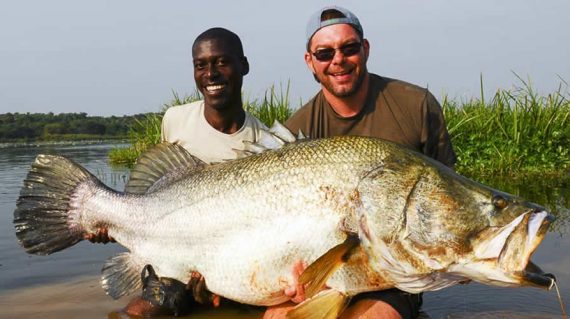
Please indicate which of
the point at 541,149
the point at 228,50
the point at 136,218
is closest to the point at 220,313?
the point at 136,218

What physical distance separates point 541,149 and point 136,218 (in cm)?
876

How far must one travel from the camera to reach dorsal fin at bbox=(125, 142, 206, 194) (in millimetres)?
3771

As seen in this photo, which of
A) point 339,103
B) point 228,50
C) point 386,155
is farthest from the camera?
point 228,50

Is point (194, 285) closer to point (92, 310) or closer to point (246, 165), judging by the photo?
point (246, 165)

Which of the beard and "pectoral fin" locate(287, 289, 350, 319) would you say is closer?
"pectoral fin" locate(287, 289, 350, 319)

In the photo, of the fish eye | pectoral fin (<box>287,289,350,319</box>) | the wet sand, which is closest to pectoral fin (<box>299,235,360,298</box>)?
pectoral fin (<box>287,289,350,319</box>)

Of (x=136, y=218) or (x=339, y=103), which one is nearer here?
(x=136, y=218)

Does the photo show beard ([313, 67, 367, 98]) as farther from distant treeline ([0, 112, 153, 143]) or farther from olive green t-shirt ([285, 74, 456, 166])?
distant treeline ([0, 112, 153, 143])

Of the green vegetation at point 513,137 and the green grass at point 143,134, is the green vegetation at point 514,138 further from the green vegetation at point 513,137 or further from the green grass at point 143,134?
the green grass at point 143,134

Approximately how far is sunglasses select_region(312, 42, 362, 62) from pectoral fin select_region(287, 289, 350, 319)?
163cm

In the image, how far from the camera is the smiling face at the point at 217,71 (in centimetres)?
463

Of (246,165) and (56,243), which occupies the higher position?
(246,165)

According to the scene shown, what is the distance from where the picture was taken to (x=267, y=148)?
3410 millimetres

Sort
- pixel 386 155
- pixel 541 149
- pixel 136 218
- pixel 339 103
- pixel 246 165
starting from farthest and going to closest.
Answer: pixel 541 149
pixel 339 103
pixel 136 218
pixel 246 165
pixel 386 155
